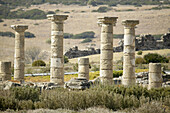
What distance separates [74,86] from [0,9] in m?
81.2

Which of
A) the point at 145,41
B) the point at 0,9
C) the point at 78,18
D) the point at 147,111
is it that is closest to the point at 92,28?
the point at 78,18

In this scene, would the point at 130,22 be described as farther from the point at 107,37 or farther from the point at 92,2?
the point at 92,2

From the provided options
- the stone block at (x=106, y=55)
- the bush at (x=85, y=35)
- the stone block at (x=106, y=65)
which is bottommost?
the stone block at (x=106, y=65)

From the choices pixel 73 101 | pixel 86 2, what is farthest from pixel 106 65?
pixel 86 2

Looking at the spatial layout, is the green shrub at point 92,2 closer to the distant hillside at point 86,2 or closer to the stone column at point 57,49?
the distant hillside at point 86,2

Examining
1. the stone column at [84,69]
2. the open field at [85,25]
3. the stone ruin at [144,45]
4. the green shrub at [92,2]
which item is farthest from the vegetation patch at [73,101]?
the green shrub at [92,2]

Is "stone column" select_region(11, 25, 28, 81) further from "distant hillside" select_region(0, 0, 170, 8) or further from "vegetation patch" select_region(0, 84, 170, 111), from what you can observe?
"distant hillside" select_region(0, 0, 170, 8)

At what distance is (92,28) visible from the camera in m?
82.8

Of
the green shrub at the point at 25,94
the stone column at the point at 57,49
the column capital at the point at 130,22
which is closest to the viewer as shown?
the green shrub at the point at 25,94

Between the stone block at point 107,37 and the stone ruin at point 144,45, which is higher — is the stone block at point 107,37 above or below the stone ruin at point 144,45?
below

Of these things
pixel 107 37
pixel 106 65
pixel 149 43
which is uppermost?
pixel 149 43

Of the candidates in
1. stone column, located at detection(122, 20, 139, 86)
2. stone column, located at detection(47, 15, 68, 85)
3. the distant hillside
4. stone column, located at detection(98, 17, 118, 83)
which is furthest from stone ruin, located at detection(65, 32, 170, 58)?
the distant hillside

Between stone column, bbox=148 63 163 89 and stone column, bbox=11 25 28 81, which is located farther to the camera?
stone column, bbox=11 25 28 81

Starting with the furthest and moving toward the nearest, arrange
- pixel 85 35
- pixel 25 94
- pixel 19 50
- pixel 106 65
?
pixel 85 35
pixel 19 50
pixel 106 65
pixel 25 94
